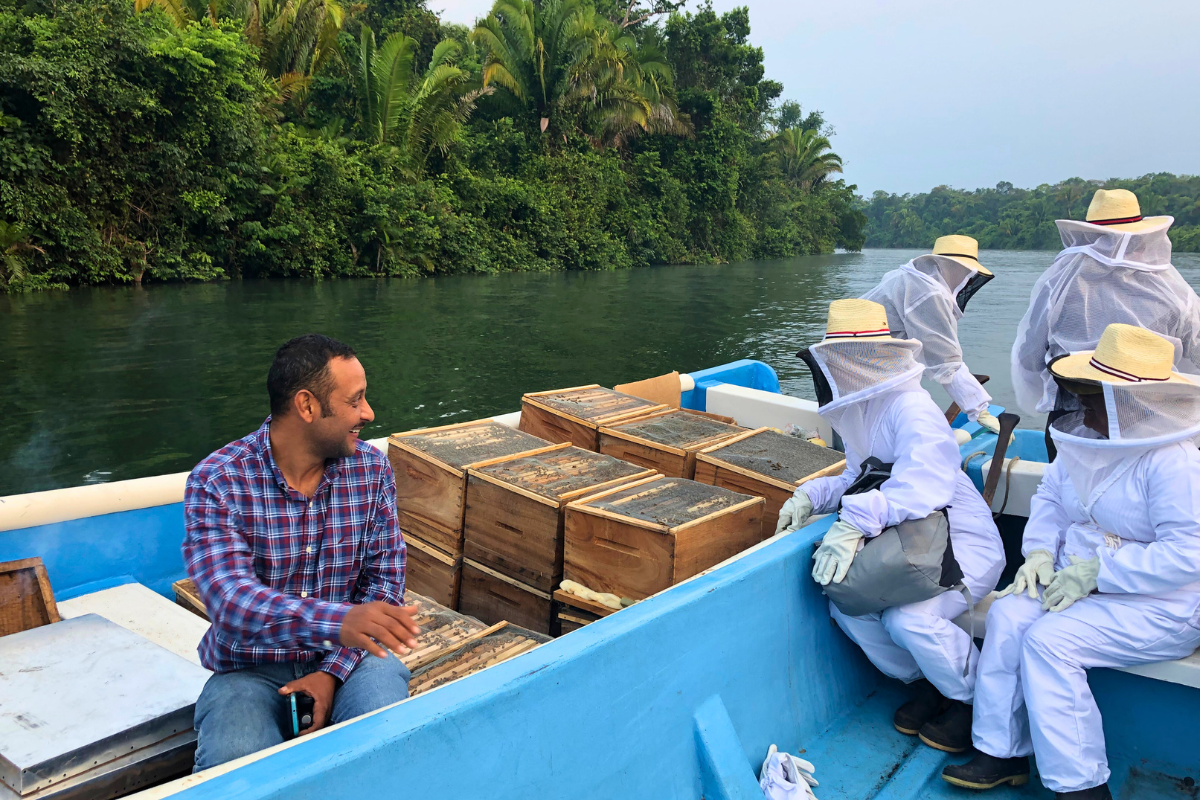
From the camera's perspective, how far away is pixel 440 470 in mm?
3617

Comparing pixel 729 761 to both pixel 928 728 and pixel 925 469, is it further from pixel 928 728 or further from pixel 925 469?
pixel 925 469

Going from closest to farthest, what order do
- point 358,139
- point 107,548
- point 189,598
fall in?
point 189,598, point 107,548, point 358,139

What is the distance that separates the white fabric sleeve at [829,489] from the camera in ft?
10.5

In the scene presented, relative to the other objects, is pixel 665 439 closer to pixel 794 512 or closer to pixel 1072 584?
pixel 794 512

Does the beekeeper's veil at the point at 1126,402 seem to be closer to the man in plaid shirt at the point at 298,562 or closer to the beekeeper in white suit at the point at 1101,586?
the beekeeper in white suit at the point at 1101,586

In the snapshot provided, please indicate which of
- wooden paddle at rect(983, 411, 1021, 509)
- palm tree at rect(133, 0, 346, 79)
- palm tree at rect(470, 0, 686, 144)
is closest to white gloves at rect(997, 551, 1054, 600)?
wooden paddle at rect(983, 411, 1021, 509)

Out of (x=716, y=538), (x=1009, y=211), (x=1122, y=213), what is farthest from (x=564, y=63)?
(x=1009, y=211)

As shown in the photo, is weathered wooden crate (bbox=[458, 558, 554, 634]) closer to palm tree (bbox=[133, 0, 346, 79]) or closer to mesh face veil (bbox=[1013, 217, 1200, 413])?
mesh face veil (bbox=[1013, 217, 1200, 413])

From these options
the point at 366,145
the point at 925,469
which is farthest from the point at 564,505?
the point at 366,145

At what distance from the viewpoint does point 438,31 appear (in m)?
32.7

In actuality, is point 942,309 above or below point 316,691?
above

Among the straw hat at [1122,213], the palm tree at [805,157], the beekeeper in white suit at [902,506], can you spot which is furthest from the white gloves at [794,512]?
the palm tree at [805,157]

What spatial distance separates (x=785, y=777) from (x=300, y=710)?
5.08 ft

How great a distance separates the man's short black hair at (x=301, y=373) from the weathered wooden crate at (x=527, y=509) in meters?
1.28
